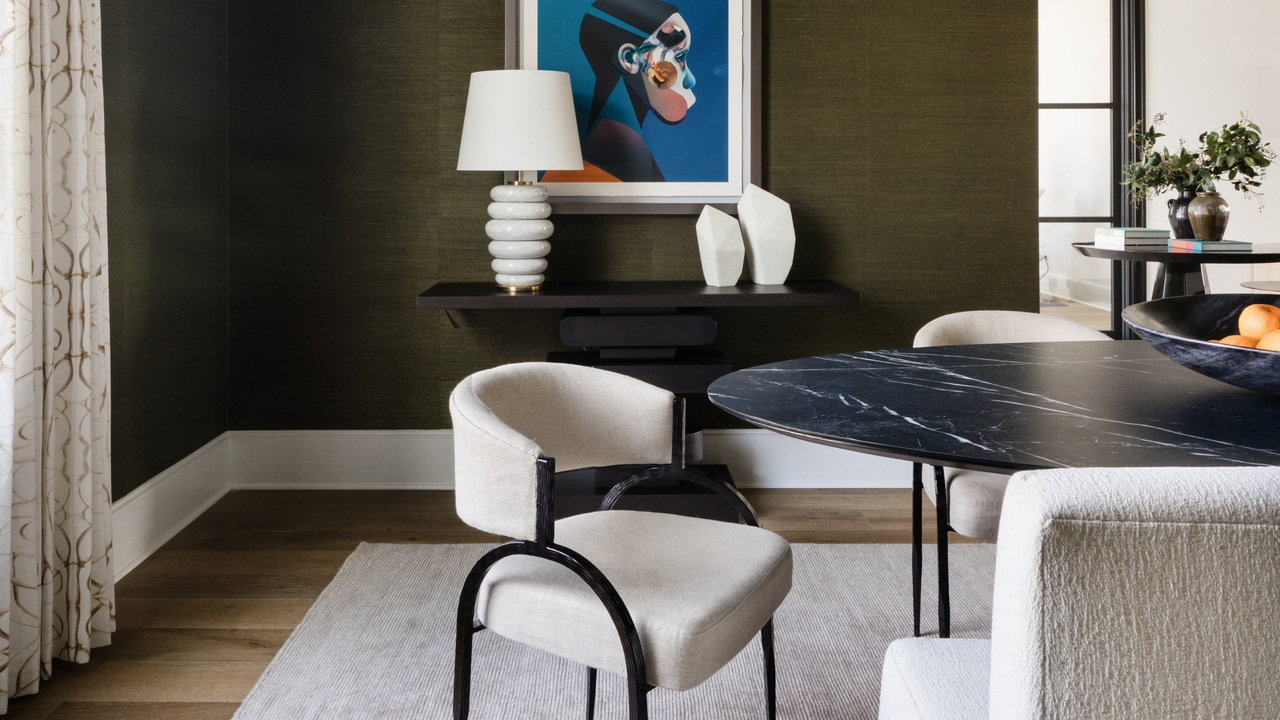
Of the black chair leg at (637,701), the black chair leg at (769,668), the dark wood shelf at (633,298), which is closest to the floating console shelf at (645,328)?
the dark wood shelf at (633,298)

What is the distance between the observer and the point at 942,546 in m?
2.24

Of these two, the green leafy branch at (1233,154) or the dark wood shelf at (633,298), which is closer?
the dark wood shelf at (633,298)

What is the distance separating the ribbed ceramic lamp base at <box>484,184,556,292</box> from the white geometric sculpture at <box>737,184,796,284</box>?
2.30 feet

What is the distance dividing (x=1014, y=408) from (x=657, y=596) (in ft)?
1.97

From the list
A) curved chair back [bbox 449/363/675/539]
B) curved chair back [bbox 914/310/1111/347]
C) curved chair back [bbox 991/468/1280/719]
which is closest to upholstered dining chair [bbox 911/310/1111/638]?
curved chair back [bbox 914/310/1111/347]

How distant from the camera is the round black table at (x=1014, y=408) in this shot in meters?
1.20

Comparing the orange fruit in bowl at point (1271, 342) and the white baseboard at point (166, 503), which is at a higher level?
the orange fruit in bowl at point (1271, 342)

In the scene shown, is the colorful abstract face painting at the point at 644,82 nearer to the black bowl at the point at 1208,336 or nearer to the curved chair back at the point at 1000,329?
the curved chair back at the point at 1000,329

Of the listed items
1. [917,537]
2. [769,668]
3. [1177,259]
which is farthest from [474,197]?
[1177,259]

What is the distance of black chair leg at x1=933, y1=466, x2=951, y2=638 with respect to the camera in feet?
6.99

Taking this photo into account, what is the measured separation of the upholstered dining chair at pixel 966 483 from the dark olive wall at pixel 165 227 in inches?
88.3

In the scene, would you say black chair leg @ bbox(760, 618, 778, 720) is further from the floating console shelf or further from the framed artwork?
the framed artwork

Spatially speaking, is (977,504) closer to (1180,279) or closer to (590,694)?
(590,694)

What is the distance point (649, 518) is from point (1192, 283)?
2.71m
